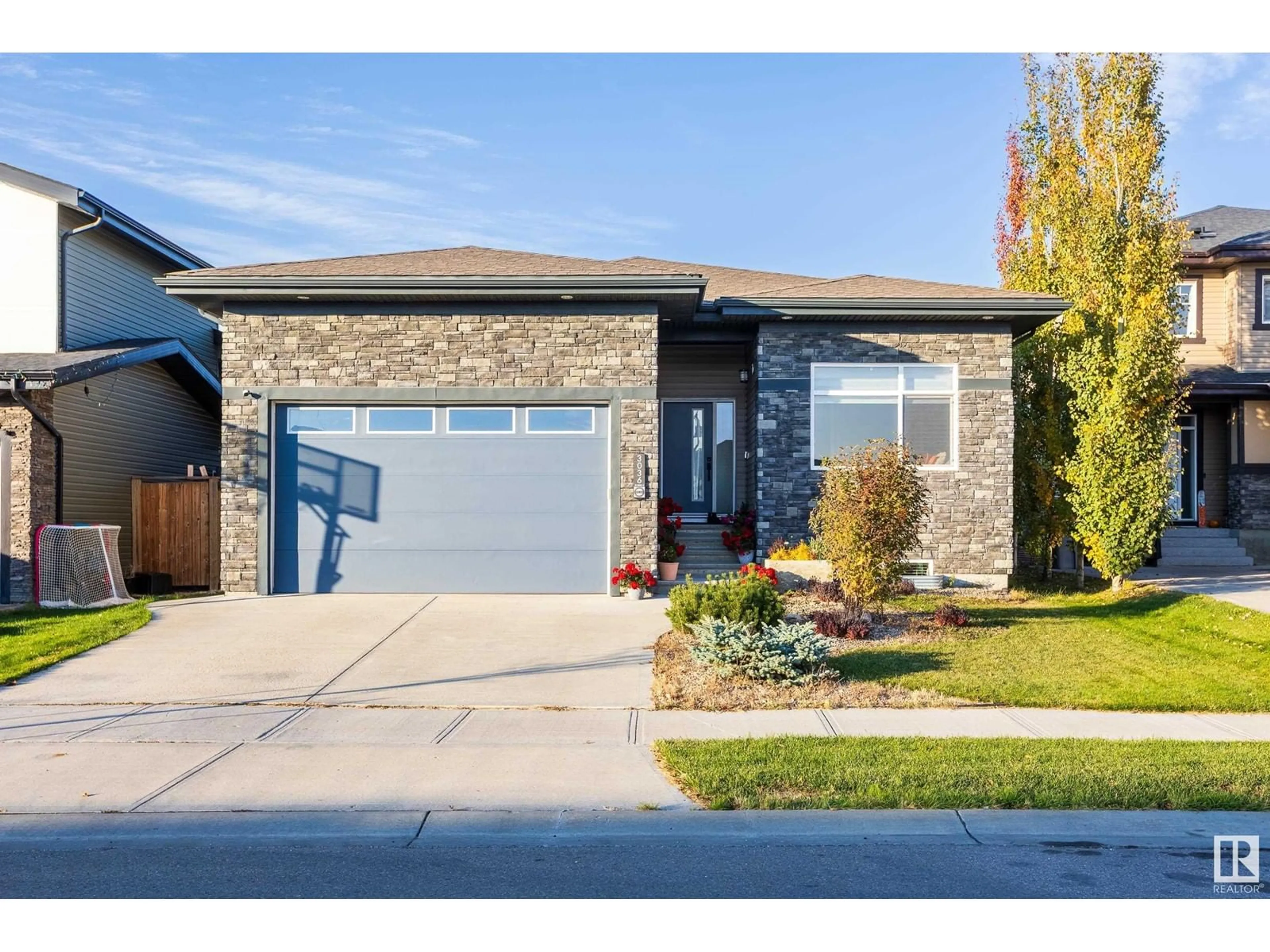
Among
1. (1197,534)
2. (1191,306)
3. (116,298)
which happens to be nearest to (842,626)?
(1197,534)

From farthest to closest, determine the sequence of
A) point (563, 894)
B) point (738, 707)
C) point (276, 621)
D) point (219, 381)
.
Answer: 1. point (219, 381)
2. point (276, 621)
3. point (738, 707)
4. point (563, 894)

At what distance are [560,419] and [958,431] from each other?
6269 millimetres

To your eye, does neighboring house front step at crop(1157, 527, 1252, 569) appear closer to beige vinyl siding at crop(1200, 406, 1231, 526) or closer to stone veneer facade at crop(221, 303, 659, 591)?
beige vinyl siding at crop(1200, 406, 1231, 526)

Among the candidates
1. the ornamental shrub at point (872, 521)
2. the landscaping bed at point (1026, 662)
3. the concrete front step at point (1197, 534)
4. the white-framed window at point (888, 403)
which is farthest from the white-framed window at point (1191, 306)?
the ornamental shrub at point (872, 521)

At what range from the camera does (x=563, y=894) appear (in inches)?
187

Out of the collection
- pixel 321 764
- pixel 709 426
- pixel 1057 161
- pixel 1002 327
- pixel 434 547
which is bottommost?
pixel 321 764

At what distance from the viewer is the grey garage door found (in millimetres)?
14766

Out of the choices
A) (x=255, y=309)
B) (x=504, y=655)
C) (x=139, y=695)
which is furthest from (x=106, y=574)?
(x=504, y=655)

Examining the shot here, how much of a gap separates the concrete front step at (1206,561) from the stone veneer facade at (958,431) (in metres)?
6.02

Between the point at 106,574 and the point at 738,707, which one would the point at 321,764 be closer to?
the point at 738,707

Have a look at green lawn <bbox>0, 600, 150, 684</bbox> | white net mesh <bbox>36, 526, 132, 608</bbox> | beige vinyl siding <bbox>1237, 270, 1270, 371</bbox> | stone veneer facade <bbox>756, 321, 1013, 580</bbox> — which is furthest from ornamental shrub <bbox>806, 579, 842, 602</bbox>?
beige vinyl siding <bbox>1237, 270, 1270, 371</bbox>

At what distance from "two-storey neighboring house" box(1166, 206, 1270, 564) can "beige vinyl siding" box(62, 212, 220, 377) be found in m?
20.4

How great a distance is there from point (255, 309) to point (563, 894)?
480 inches

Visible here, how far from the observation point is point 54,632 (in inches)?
463
